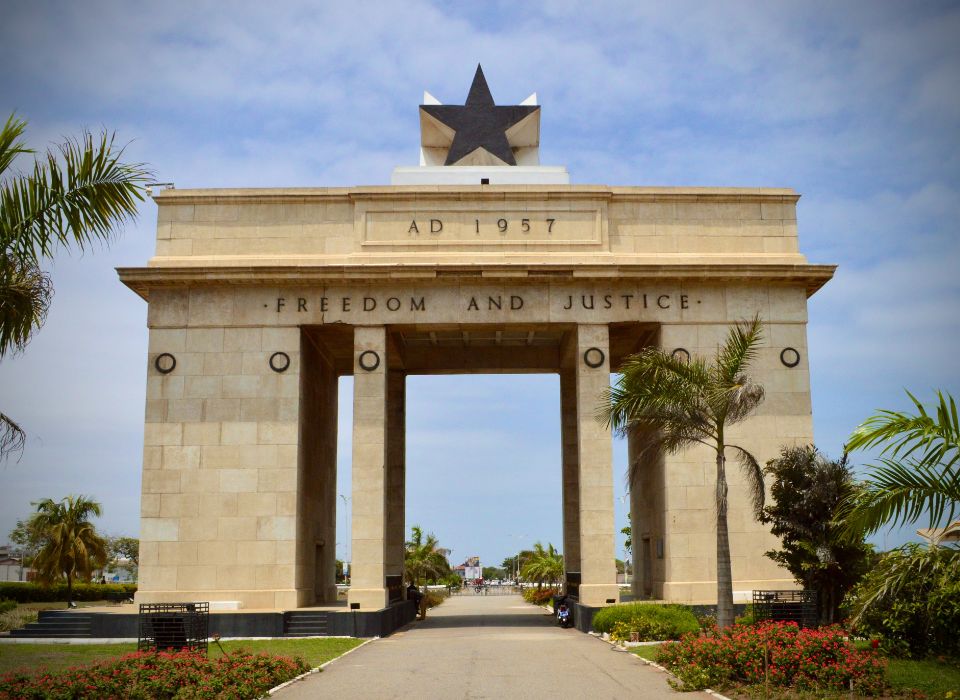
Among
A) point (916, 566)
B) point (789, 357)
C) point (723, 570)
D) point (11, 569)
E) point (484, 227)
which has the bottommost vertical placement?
point (11, 569)

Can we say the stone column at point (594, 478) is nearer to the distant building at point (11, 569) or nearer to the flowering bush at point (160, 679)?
the flowering bush at point (160, 679)

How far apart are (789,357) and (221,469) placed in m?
19.8

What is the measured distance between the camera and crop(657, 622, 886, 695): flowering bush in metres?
16.0

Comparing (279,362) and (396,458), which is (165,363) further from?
(396,458)

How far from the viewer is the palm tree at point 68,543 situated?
54344mm

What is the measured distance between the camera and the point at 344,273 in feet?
110

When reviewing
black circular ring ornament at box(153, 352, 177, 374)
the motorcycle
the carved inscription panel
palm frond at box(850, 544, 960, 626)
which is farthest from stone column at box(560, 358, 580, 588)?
palm frond at box(850, 544, 960, 626)

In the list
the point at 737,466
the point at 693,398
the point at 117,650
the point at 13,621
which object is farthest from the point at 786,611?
the point at 13,621

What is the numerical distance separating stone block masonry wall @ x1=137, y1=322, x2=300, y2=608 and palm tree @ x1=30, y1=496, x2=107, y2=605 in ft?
79.8

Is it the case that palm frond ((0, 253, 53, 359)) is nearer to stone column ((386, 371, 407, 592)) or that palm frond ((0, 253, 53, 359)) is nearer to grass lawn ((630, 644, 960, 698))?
grass lawn ((630, 644, 960, 698))

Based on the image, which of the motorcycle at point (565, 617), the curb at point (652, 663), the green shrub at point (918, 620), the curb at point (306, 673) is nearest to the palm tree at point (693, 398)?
the curb at point (652, 663)

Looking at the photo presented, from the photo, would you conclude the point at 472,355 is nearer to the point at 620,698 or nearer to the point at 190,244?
the point at 190,244

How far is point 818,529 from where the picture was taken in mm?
25984

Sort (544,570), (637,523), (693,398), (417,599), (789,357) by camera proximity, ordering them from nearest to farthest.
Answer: (693,398)
(789,357)
(637,523)
(417,599)
(544,570)
